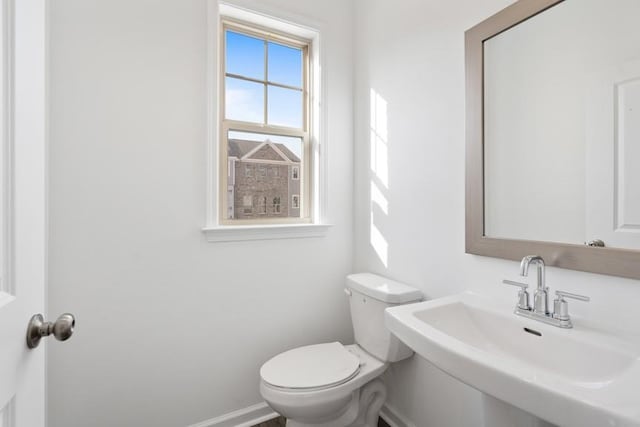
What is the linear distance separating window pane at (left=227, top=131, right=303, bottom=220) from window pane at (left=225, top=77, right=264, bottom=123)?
0.33 feet

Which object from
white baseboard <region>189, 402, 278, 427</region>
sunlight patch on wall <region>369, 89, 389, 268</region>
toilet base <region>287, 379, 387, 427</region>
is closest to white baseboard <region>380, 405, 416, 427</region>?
toilet base <region>287, 379, 387, 427</region>

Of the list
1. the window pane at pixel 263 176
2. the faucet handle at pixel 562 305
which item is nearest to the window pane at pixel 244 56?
the window pane at pixel 263 176

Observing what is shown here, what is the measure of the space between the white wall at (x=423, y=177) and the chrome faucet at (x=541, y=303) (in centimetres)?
7

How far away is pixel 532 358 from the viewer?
0.90 metres

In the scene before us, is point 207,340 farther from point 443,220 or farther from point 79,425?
point 443,220

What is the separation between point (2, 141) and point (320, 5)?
6.06 ft

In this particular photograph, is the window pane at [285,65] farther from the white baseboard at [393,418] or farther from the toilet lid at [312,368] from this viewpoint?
the white baseboard at [393,418]

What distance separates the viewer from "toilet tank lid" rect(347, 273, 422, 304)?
140 centimetres

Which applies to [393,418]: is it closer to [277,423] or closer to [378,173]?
[277,423]

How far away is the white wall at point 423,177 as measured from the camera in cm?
122

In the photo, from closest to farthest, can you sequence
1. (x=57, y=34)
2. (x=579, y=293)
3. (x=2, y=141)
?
(x=2, y=141) → (x=579, y=293) → (x=57, y=34)

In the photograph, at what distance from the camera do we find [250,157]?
176 cm

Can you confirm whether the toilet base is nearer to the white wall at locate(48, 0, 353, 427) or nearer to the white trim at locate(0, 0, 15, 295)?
the white wall at locate(48, 0, 353, 427)

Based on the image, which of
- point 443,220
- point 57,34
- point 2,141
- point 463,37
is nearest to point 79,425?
point 2,141
